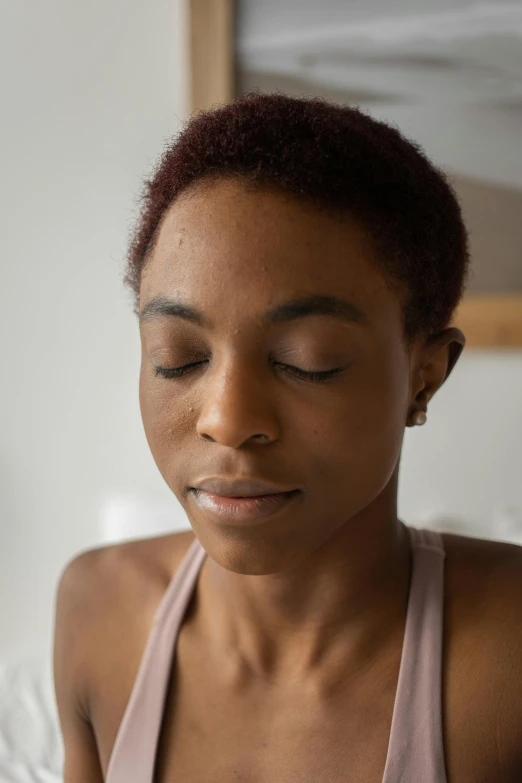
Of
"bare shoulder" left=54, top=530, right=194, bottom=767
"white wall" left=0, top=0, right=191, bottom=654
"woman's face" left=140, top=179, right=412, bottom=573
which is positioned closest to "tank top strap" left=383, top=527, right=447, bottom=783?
"woman's face" left=140, top=179, right=412, bottom=573

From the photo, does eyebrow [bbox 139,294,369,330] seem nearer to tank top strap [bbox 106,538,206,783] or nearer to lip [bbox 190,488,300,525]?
lip [bbox 190,488,300,525]

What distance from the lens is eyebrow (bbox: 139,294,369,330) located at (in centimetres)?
47

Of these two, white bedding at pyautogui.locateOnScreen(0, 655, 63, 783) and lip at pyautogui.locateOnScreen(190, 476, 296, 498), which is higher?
lip at pyautogui.locateOnScreen(190, 476, 296, 498)

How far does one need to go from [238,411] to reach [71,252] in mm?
1036

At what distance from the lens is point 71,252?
4.57 ft

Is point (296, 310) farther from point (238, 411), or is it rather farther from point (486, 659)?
point (486, 659)

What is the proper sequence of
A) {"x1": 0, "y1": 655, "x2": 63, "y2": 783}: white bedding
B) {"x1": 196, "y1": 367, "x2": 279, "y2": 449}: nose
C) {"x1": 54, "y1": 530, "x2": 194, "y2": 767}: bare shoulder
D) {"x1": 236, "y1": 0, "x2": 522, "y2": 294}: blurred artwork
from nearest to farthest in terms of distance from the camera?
1. {"x1": 196, "y1": 367, "x2": 279, "y2": 449}: nose
2. {"x1": 54, "y1": 530, "x2": 194, "y2": 767}: bare shoulder
3. {"x1": 0, "y1": 655, "x2": 63, "y2": 783}: white bedding
4. {"x1": 236, "y1": 0, "x2": 522, "y2": 294}: blurred artwork

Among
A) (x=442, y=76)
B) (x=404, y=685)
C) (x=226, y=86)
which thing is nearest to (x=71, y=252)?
(x=226, y=86)

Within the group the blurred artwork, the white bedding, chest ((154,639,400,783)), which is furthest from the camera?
the blurred artwork

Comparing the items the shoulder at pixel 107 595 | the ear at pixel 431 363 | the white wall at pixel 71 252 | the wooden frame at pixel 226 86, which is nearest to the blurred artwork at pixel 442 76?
the wooden frame at pixel 226 86

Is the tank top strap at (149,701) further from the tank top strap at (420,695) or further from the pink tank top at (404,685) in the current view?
the tank top strap at (420,695)

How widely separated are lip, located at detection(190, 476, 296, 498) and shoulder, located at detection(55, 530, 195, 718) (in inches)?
10.6

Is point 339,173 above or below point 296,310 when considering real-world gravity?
above

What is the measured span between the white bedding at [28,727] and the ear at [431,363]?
76 cm
